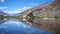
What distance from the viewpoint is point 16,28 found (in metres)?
3.18

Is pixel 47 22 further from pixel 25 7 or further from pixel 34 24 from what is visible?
pixel 25 7

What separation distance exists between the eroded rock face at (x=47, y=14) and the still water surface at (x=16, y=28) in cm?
13

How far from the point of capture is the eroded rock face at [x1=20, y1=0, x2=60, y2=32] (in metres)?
3.18

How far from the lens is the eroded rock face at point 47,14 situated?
Result: 10.4 ft

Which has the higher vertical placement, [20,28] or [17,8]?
[17,8]

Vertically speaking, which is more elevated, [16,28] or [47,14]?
[47,14]

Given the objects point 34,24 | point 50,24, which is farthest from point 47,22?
point 34,24


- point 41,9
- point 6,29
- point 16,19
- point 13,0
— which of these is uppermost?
point 13,0

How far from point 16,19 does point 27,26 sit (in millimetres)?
307

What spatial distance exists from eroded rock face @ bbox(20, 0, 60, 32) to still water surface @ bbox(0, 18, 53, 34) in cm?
13

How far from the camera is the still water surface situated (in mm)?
3129

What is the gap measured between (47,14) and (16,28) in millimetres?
802

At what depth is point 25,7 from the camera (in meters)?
3.28

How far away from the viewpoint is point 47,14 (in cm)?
327
